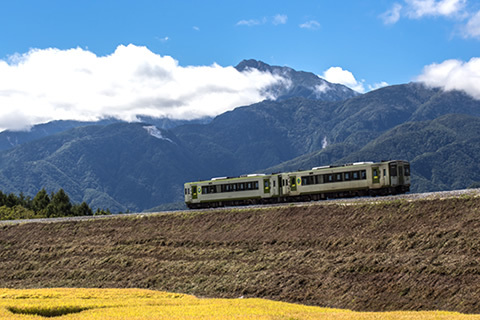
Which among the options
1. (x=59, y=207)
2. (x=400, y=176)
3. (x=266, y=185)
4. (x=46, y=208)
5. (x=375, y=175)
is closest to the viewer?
(x=375, y=175)

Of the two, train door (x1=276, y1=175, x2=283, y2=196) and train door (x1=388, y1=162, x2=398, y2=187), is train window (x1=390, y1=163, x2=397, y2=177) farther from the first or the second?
train door (x1=276, y1=175, x2=283, y2=196)

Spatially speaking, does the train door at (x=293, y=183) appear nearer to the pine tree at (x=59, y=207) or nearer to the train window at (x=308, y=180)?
the train window at (x=308, y=180)

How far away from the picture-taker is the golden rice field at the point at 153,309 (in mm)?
25125

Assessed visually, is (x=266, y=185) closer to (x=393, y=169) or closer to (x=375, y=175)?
(x=375, y=175)

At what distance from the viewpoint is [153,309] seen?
92.3 ft

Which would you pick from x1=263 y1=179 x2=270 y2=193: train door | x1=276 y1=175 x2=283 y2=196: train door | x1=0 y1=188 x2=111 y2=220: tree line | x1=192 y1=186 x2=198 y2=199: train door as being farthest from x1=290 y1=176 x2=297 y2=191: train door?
x1=0 y1=188 x2=111 y2=220: tree line

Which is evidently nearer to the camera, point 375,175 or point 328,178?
point 375,175

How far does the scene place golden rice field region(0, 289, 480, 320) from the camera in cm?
2512

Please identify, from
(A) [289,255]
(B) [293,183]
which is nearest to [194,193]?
(B) [293,183]

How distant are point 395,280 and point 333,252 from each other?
718 cm

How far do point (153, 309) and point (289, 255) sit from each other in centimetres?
1521

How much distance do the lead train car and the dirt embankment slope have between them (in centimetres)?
855

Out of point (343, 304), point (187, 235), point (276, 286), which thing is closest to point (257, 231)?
point (187, 235)

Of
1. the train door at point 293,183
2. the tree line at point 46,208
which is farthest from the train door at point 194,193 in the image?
the tree line at point 46,208
